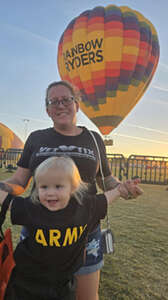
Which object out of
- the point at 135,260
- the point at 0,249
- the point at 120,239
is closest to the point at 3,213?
the point at 0,249

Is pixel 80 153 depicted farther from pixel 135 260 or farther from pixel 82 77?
pixel 82 77

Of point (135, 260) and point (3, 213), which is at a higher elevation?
point (3, 213)

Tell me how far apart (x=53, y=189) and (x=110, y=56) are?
1191 centimetres

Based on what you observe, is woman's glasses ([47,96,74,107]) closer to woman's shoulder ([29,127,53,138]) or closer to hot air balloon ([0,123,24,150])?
woman's shoulder ([29,127,53,138])

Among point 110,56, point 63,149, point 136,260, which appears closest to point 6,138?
point 110,56

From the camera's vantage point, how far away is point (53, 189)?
1260 millimetres

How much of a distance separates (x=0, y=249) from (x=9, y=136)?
1514 inches

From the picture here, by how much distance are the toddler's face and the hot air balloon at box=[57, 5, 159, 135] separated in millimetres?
11560

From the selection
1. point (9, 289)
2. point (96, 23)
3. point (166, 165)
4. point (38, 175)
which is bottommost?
point (166, 165)

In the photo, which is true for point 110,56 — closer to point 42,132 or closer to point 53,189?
point 42,132

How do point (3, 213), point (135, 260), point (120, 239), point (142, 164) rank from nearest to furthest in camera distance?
point (3, 213)
point (135, 260)
point (120, 239)
point (142, 164)

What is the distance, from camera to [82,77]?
1227 cm

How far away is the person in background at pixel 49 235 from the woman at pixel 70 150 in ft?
0.85

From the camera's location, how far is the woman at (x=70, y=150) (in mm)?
1594
